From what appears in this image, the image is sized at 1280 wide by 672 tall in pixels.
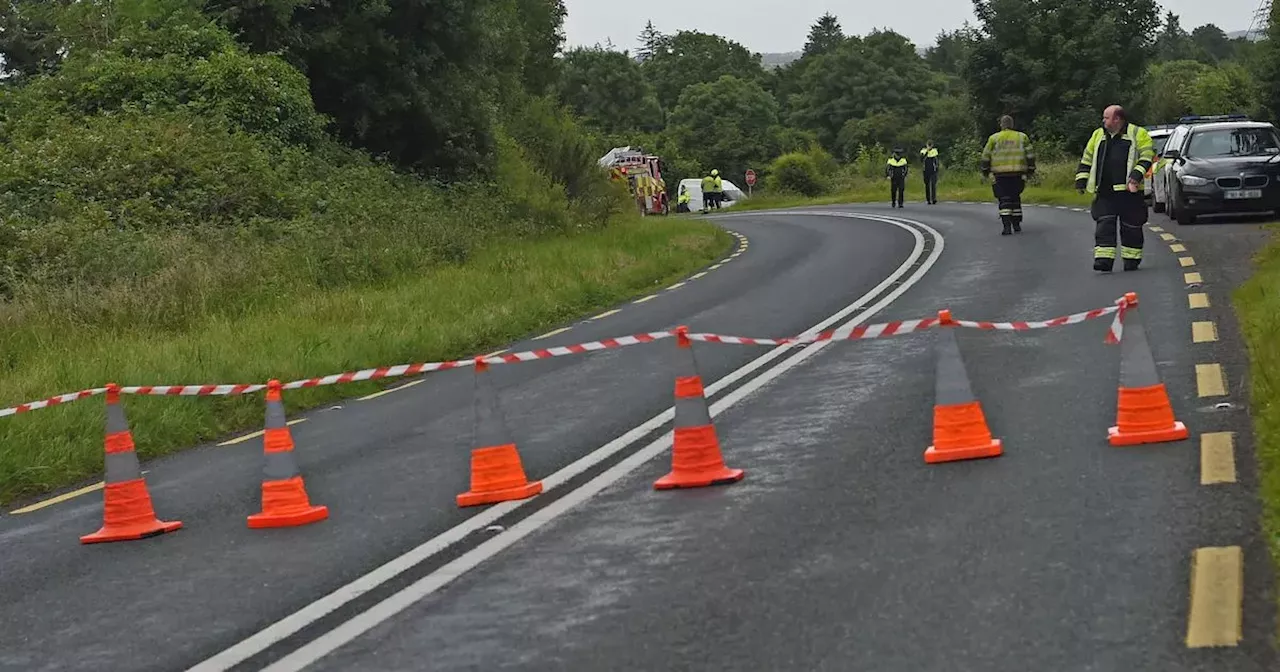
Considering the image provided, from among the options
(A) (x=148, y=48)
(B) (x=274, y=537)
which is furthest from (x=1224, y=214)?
(B) (x=274, y=537)

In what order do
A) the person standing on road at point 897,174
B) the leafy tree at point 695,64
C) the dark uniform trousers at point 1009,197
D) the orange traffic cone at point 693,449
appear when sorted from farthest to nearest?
the leafy tree at point 695,64, the person standing on road at point 897,174, the dark uniform trousers at point 1009,197, the orange traffic cone at point 693,449

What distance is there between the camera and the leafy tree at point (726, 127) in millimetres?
106312

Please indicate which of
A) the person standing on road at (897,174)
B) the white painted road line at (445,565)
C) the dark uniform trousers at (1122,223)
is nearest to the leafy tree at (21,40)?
the person standing on road at (897,174)

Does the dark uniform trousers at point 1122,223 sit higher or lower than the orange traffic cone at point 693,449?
higher

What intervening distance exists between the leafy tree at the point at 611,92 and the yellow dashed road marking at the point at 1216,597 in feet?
402

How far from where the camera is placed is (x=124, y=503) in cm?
894

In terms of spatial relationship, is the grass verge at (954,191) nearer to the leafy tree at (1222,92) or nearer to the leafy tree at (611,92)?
the leafy tree at (1222,92)

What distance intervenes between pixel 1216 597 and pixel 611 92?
125 meters

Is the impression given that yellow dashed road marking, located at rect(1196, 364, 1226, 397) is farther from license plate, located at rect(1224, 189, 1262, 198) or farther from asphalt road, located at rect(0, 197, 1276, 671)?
license plate, located at rect(1224, 189, 1262, 198)

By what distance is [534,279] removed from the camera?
21469 millimetres

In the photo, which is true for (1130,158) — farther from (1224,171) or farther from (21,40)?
(21,40)

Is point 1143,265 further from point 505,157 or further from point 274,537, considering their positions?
point 505,157

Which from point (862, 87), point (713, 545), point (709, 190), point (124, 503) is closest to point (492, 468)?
point (713, 545)

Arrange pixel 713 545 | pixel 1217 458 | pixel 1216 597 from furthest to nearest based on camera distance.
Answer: pixel 1217 458
pixel 713 545
pixel 1216 597
